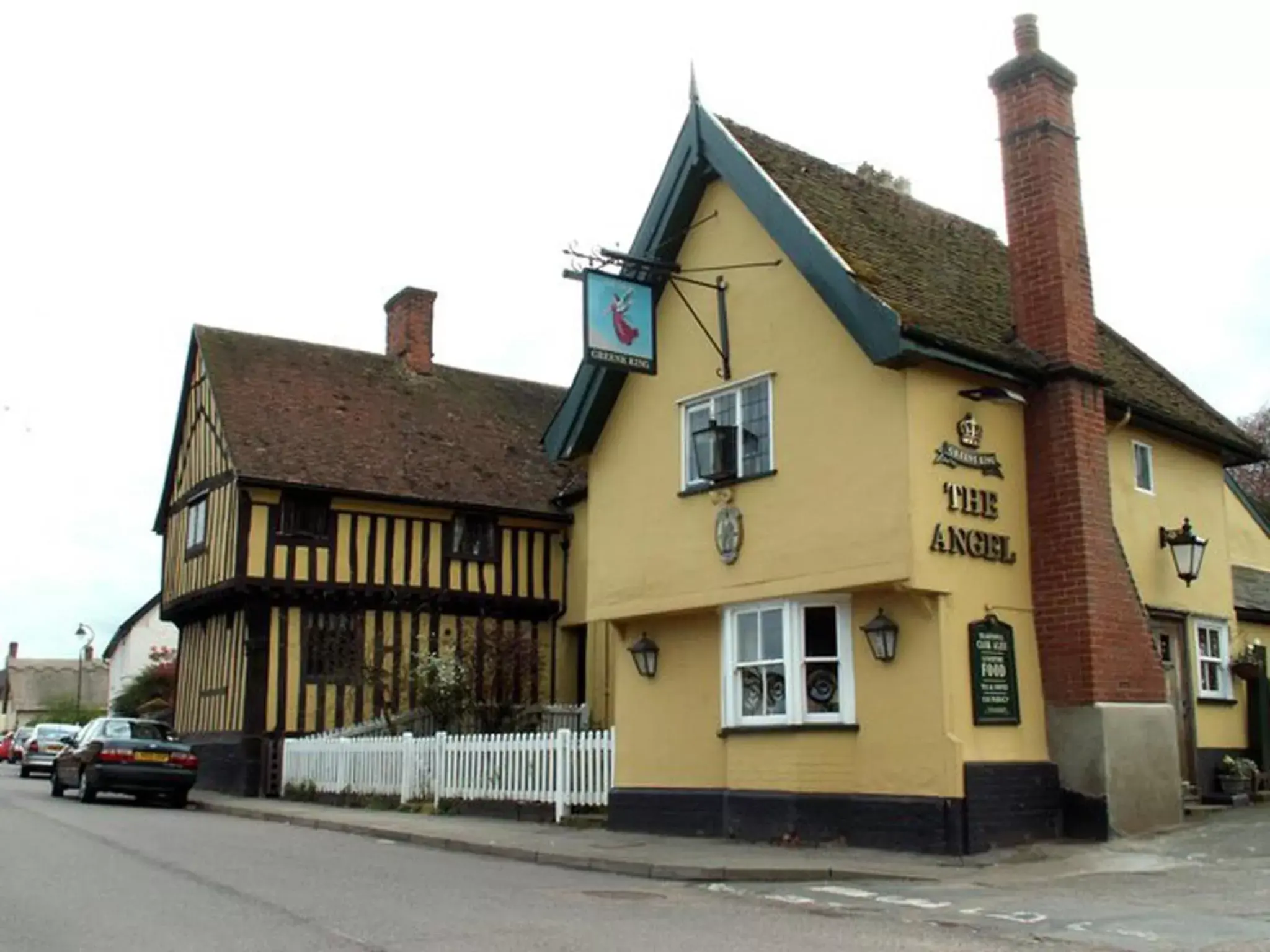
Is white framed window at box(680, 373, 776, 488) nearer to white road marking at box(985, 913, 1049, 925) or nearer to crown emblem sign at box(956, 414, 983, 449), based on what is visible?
crown emblem sign at box(956, 414, 983, 449)

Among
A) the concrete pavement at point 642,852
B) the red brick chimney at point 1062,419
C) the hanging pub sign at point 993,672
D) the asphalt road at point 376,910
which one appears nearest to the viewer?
the asphalt road at point 376,910

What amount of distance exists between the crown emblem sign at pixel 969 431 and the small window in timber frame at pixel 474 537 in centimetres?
1534

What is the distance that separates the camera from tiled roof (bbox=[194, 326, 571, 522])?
25.4 meters

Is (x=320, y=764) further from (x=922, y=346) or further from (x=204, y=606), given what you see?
(x=922, y=346)

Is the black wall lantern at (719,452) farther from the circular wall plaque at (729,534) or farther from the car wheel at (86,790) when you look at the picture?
the car wheel at (86,790)

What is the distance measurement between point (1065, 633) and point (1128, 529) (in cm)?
262

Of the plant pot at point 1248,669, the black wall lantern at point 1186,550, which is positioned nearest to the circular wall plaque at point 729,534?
the black wall lantern at point 1186,550

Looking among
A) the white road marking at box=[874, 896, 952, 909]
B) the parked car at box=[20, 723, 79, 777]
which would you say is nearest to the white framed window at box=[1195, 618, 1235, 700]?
the white road marking at box=[874, 896, 952, 909]

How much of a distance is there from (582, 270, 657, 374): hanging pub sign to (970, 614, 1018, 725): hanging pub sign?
5.15 m

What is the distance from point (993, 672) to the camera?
1279cm

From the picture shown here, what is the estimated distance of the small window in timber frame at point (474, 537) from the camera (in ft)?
87.7

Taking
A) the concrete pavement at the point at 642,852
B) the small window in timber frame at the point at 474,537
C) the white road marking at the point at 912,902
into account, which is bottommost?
the white road marking at the point at 912,902

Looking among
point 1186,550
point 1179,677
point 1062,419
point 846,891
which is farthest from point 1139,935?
point 1179,677

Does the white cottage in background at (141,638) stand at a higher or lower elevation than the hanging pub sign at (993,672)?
higher
